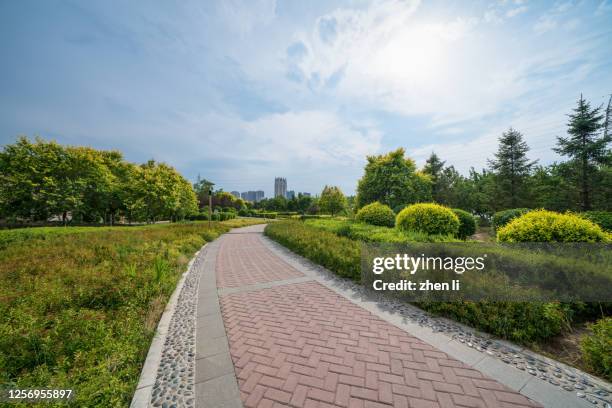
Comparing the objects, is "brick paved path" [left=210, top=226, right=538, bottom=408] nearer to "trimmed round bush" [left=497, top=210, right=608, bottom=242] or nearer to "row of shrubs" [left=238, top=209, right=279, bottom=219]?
"trimmed round bush" [left=497, top=210, right=608, bottom=242]

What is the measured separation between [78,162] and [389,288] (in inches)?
1129

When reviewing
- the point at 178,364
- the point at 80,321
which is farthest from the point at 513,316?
the point at 80,321

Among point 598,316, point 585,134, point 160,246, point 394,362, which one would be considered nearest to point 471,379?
point 394,362

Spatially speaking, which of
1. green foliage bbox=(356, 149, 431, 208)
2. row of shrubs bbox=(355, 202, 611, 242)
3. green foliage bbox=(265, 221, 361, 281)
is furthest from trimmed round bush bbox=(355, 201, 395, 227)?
green foliage bbox=(356, 149, 431, 208)

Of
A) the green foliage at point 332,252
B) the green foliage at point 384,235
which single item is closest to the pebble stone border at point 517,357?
the green foliage at point 332,252

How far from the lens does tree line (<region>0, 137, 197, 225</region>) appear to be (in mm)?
16938

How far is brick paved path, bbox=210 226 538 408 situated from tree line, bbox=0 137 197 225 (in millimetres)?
24287

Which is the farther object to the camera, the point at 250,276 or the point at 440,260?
the point at 250,276

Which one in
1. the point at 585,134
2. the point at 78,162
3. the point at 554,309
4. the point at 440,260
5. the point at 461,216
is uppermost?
the point at 585,134

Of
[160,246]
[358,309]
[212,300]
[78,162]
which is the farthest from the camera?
[78,162]

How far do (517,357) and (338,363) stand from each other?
2466 mm

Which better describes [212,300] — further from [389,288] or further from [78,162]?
[78,162]

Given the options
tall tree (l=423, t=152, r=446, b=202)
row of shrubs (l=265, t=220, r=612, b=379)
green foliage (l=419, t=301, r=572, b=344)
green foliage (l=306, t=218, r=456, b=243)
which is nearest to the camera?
row of shrubs (l=265, t=220, r=612, b=379)

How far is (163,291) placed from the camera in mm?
4922
